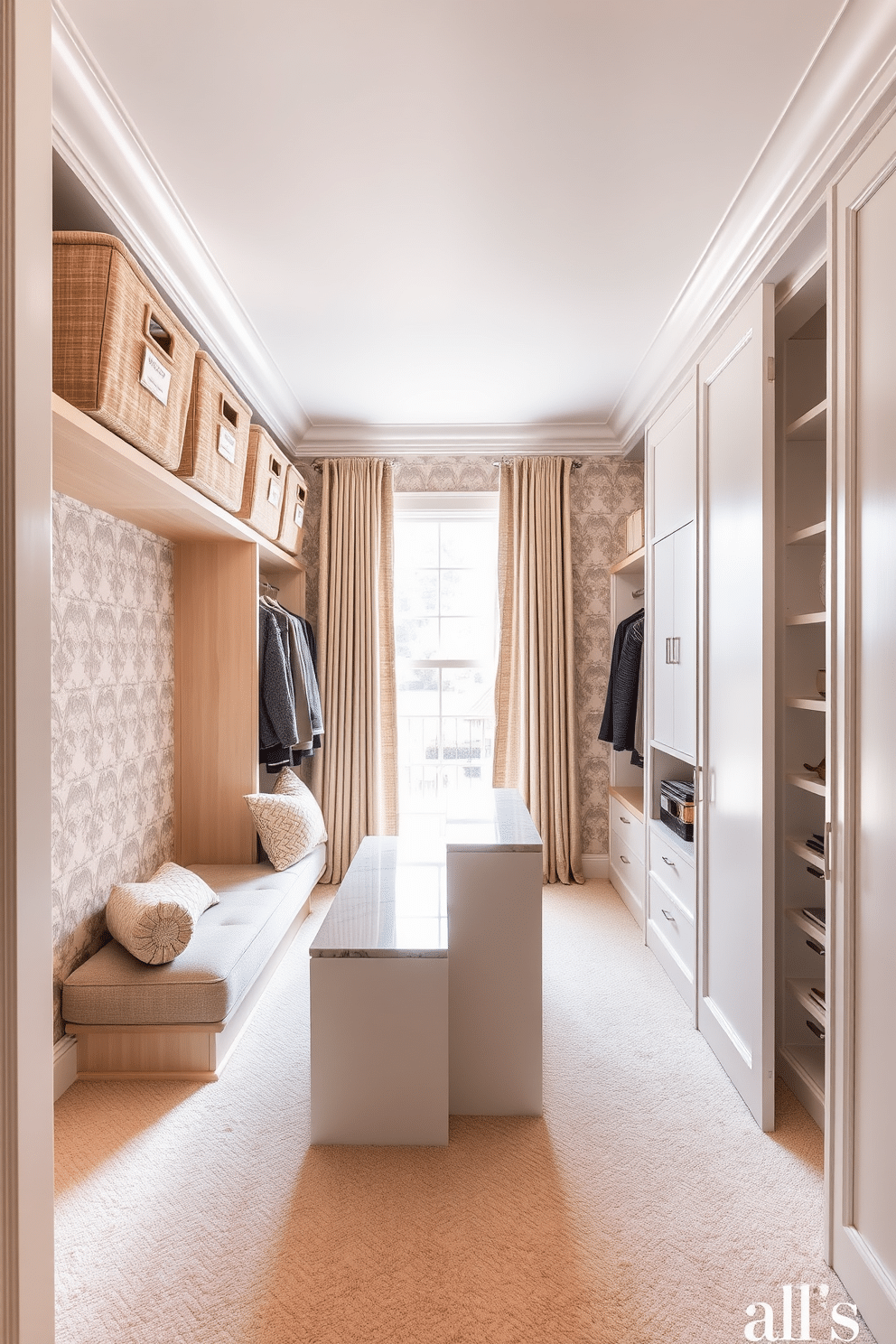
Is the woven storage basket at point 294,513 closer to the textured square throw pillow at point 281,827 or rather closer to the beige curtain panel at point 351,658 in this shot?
the beige curtain panel at point 351,658

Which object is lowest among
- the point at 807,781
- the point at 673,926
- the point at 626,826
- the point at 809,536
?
the point at 673,926

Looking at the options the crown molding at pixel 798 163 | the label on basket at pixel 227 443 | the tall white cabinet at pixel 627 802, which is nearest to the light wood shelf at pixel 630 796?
the tall white cabinet at pixel 627 802

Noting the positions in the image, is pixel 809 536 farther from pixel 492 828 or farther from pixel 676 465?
pixel 492 828

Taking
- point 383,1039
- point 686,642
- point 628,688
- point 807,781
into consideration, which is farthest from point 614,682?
point 383,1039

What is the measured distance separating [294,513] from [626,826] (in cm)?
242

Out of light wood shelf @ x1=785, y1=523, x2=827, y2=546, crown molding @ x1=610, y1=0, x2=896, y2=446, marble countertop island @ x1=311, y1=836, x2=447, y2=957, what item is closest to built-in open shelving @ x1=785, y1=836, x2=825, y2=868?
light wood shelf @ x1=785, y1=523, x2=827, y2=546

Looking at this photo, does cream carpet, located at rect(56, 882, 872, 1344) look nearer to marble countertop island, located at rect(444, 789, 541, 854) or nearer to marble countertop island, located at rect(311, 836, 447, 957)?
marble countertop island, located at rect(311, 836, 447, 957)

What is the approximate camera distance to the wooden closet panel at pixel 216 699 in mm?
3502

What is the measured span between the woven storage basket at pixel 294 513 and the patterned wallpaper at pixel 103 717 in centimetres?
66

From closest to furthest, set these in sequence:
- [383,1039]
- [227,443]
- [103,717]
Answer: [383,1039], [103,717], [227,443]

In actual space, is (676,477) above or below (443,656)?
above

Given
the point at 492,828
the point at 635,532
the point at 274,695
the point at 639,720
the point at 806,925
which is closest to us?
the point at 806,925

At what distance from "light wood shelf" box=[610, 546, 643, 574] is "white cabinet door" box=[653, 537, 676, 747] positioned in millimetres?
411

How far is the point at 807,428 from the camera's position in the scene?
235cm
